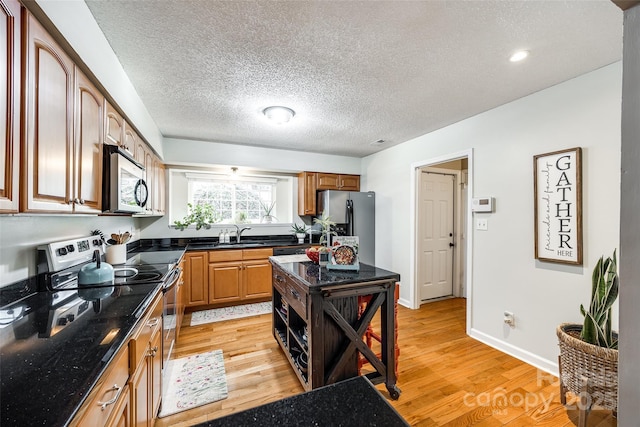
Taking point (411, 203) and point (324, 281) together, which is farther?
point (411, 203)

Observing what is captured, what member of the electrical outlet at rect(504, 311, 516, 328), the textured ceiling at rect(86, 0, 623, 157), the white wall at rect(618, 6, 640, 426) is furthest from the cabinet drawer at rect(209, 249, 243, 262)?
Answer: the white wall at rect(618, 6, 640, 426)

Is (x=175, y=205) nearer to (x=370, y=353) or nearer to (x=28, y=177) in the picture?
(x=28, y=177)

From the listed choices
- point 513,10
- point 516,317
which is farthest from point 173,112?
point 516,317

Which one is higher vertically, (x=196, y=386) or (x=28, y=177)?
(x=28, y=177)

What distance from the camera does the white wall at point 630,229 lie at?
0.51 metres

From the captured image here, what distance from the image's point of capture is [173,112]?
2.80m

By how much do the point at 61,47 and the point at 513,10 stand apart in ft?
7.40

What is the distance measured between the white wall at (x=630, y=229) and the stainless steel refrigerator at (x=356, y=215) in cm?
370

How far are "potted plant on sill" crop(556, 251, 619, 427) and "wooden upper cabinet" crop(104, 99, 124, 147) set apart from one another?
334cm

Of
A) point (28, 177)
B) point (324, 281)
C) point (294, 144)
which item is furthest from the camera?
point (294, 144)

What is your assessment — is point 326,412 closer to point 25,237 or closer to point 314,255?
point 314,255

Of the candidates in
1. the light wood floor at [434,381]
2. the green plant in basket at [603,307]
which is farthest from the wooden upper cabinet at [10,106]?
the green plant in basket at [603,307]

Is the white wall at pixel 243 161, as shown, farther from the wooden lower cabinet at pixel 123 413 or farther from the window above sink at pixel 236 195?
the wooden lower cabinet at pixel 123 413

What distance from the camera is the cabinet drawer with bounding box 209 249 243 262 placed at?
12.0 feet
